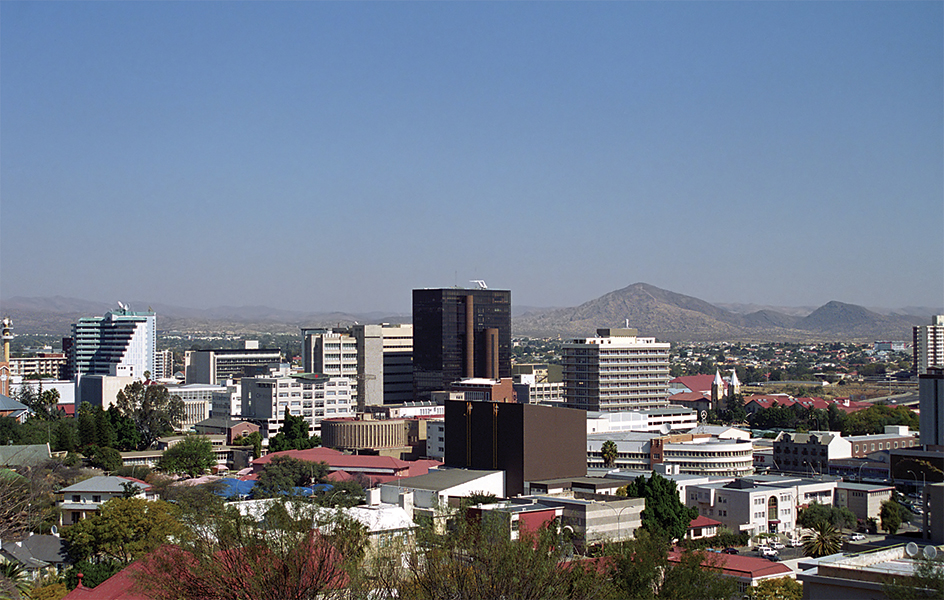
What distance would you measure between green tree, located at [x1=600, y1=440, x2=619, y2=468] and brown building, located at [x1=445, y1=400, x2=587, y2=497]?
1325 centimetres

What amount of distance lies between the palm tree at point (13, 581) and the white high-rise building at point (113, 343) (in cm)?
9573

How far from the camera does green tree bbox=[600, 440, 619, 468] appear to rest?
65812 mm

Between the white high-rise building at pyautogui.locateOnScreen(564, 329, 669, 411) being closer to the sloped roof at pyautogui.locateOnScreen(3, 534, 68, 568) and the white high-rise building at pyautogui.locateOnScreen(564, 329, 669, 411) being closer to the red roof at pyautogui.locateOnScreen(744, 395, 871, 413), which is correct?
the red roof at pyautogui.locateOnScreen(744, 395, 871, 413)

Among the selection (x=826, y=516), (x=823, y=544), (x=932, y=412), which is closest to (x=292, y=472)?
(x=826, y=516)

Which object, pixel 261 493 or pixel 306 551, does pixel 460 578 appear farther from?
pixel 261 493

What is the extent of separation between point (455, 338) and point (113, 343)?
44.7m

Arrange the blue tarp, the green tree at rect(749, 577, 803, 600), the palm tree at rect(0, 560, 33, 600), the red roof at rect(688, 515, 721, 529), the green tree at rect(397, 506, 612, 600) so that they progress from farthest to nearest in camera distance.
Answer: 1. the blue tarp
2. the red roof at rect(688, 515, 721, 529)
3. the green tree at rect(749, 577, 803, 600)
4. the palm tree at rect(0, 560, 33, 600)
5. the green tree at rect(397, 506, 612, 600)

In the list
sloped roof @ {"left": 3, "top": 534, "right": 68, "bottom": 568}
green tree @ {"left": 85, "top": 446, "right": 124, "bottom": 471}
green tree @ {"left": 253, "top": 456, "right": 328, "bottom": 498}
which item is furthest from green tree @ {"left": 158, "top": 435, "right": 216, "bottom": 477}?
sloped roof @ {"left": 3, "top": 534, "right": 68, "bottom": 568}

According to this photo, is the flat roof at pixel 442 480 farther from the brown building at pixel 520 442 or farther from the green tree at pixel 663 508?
the green tree at pixel 663 508

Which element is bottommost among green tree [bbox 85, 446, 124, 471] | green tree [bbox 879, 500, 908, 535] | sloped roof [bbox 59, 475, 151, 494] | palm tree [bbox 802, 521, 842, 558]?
green tree [bbox 879, 500, 908, 535]

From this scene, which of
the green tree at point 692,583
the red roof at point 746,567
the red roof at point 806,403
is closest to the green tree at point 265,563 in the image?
the green tree at point 692,583

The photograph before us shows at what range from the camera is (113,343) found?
126 m

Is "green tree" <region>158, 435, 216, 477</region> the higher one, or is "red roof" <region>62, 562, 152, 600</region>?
"red roof" <region>62, 562, 152, 600</region>

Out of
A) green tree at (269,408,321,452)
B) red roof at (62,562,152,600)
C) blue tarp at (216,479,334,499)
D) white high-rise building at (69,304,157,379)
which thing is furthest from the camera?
white high-rise building at (69,304,157,379)
